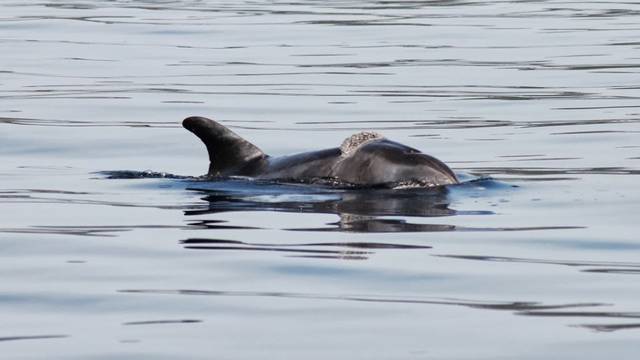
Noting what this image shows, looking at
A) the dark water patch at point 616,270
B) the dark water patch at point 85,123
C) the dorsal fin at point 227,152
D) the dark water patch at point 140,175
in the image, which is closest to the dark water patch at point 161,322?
the dark water patch at point 616,270

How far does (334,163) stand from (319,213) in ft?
4.06

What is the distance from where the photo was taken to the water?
8.67 metres

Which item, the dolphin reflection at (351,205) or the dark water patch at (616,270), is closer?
the dark water patch at (616,270)

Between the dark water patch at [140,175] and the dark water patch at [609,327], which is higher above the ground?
the dark water patch at [140,175]

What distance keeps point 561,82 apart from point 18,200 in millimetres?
11543

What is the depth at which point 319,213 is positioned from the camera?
40.9ft

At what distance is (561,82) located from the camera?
78.3 feet

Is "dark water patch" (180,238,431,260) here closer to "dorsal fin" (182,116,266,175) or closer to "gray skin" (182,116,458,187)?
"gray skin" (182,116,458,187)

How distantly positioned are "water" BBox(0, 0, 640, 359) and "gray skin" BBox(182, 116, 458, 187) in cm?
19

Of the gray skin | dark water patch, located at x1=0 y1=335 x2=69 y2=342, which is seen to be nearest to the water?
dark water patch, located at x1=0 y1=335 x2=69 y2=342

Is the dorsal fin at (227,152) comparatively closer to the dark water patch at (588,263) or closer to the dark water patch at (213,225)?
the dark water patch at (213,225)

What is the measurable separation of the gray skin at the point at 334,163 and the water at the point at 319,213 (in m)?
0.19

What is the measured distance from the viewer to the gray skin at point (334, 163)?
43.8ft

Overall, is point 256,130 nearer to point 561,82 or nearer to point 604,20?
point 561,82
